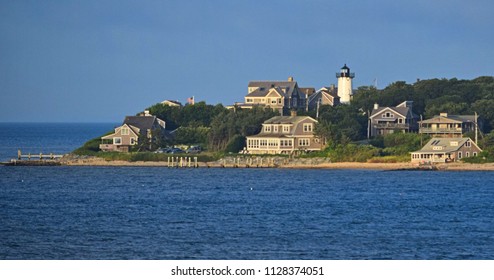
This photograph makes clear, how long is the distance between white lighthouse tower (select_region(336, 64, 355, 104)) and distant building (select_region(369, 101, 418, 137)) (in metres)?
20.4

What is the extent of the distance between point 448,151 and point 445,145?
787 millimetres

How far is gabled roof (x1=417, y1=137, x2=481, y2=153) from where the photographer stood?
79.6m

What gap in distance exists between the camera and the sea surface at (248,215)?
132 ft

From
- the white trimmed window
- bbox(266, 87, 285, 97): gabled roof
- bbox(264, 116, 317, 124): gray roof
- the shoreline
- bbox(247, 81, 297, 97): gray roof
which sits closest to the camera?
the shoreline

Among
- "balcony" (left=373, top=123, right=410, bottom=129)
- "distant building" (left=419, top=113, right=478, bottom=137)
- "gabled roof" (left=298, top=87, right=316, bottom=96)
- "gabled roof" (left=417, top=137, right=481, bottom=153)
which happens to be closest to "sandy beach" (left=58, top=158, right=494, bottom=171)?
"gabled roof" (left=417, top=137, right=481, bottom=153)

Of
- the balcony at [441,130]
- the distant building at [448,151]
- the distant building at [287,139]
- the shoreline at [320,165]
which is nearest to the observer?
the shoreline at [320,165]

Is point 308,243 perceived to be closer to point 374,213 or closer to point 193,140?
point 374,213

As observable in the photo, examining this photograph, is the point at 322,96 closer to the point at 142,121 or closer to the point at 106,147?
the point at 142,121

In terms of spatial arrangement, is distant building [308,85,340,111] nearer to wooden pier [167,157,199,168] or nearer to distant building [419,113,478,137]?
distant building [419,113,478,137]

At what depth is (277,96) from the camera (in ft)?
330

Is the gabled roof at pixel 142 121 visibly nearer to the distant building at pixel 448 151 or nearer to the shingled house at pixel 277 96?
the shingled house at pixel 277 96

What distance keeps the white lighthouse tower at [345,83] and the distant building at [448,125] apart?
80.1ft

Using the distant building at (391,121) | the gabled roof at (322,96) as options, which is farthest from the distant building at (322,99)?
the distant building at (391,121)

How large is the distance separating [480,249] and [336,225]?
7.83 m
